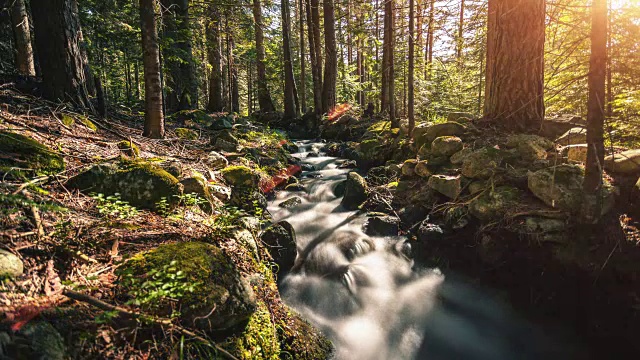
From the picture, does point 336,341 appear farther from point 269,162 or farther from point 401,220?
point 269,162

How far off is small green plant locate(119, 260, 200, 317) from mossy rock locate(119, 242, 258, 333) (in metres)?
0.01

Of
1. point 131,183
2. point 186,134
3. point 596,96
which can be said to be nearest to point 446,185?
point 596,96

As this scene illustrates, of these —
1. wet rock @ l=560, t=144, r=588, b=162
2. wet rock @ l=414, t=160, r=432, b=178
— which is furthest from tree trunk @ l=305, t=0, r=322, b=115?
wet rock @ l=560, t=144, r=588, b=162

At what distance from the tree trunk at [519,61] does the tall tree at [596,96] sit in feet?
7.12

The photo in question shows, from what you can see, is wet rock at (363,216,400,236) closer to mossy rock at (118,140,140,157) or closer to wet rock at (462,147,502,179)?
wet rock at (462,147,502,179)

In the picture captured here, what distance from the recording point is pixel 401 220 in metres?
6.32

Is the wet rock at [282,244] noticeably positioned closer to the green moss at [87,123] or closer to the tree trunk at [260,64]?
the green moss at [87,123]

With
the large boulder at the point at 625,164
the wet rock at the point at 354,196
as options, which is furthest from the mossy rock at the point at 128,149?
the large boulder at the point at 625,164

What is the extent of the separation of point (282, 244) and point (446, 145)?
12.7 feet

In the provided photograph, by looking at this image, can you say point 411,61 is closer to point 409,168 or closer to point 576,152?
point 409,168

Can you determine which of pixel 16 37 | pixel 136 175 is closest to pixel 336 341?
pixel 136 175

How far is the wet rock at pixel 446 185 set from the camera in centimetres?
568

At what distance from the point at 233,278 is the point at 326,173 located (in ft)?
23.7

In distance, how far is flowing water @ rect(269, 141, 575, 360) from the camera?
3811 mm
